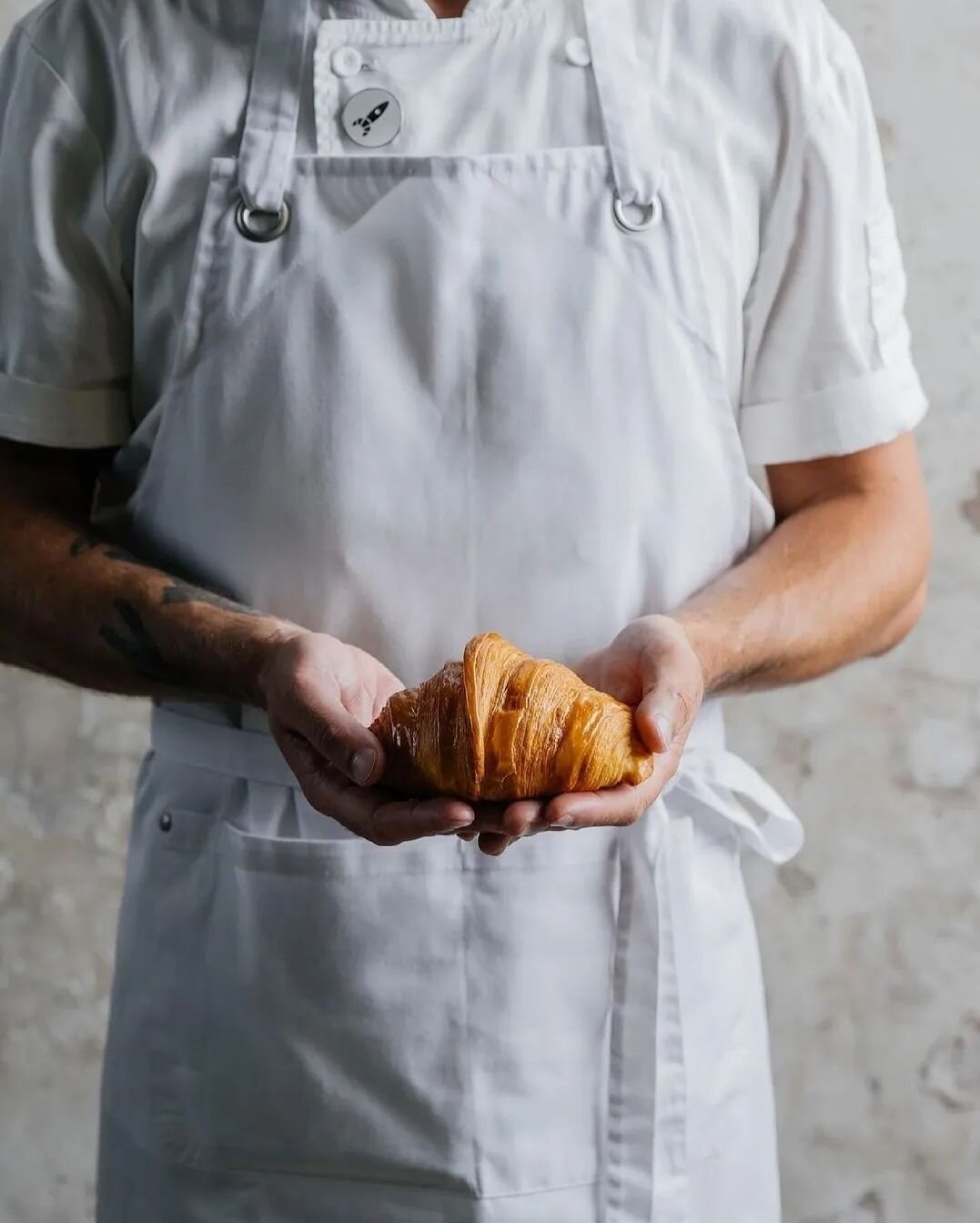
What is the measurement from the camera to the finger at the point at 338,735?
92cm

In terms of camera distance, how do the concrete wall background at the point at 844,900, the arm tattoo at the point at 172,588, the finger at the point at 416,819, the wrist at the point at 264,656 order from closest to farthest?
1. the finger at the point at 416,819
2. the wrist at the point at 264,656
3. the arm tattoo at the point at 172,588
4. the concrete wall background at the point at 844,900

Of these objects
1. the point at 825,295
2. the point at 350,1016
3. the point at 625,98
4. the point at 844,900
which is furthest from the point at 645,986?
the point at 844,900

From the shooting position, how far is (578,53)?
115 cm

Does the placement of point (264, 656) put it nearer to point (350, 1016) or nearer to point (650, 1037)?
point (350, 1016)

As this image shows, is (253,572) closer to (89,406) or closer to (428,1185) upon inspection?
(89,406)

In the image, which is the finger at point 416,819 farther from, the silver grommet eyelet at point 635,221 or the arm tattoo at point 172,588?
the silver grommet eyelet at point 635,221

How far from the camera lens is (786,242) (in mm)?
1197

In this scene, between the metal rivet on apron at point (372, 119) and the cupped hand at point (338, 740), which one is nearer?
the cupped hand at point (338, 740)

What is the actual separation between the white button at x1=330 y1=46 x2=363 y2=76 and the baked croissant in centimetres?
A: 48

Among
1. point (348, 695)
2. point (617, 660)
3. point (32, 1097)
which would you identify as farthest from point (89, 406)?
point (32, 1097)

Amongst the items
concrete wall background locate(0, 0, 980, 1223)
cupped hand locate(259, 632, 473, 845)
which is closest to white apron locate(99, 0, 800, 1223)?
cupped hand locate(259, 632, 473, 845)

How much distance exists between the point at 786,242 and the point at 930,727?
867mm

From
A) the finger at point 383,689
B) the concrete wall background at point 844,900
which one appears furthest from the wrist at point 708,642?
the concrete wall background at point 844,900

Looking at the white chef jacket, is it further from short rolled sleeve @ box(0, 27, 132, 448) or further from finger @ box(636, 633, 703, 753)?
finger @ box(636, 633, 703, 753)
